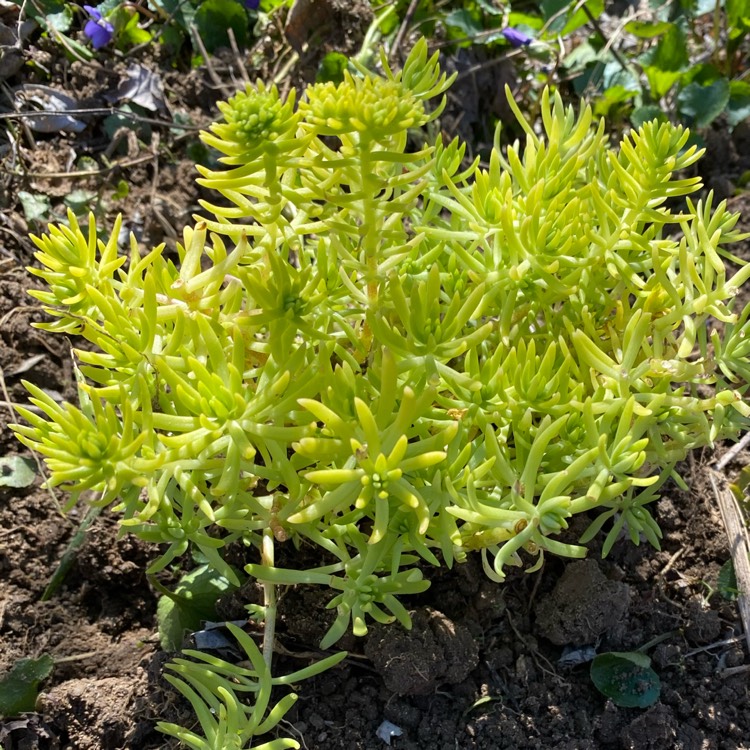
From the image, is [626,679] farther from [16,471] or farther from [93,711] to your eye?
[16,471]

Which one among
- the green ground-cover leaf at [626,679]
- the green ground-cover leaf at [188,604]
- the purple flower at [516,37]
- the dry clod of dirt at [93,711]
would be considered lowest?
the dry clod of dirt at [93,711]

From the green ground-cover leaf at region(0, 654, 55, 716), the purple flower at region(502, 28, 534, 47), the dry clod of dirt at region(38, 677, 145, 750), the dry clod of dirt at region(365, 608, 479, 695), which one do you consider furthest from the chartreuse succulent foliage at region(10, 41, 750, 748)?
the purple flower at region(502, 28, 534, 47)

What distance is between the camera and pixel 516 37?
316 centimetres

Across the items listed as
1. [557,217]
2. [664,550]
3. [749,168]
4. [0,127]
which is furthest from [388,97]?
[749,168]

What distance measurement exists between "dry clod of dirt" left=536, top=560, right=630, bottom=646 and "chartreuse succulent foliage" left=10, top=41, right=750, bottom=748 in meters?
0.22

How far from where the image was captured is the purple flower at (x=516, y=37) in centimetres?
315

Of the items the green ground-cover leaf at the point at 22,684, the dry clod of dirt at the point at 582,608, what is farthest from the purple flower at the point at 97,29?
the dry clod of dirt at the point at 582,608

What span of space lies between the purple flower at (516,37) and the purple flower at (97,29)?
1597 mm

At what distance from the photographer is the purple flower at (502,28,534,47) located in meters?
Answer: 3.15

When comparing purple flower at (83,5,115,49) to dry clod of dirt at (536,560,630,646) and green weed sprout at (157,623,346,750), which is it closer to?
green weed sprout at (157,623,346,750)

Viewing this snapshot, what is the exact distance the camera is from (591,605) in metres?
1.94

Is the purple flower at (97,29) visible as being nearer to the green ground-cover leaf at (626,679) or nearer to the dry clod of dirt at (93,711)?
the dry clod of dirt at (93,711)

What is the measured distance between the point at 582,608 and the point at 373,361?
0.86 m

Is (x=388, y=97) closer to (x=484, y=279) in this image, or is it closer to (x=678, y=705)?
(x=484, y=279)
